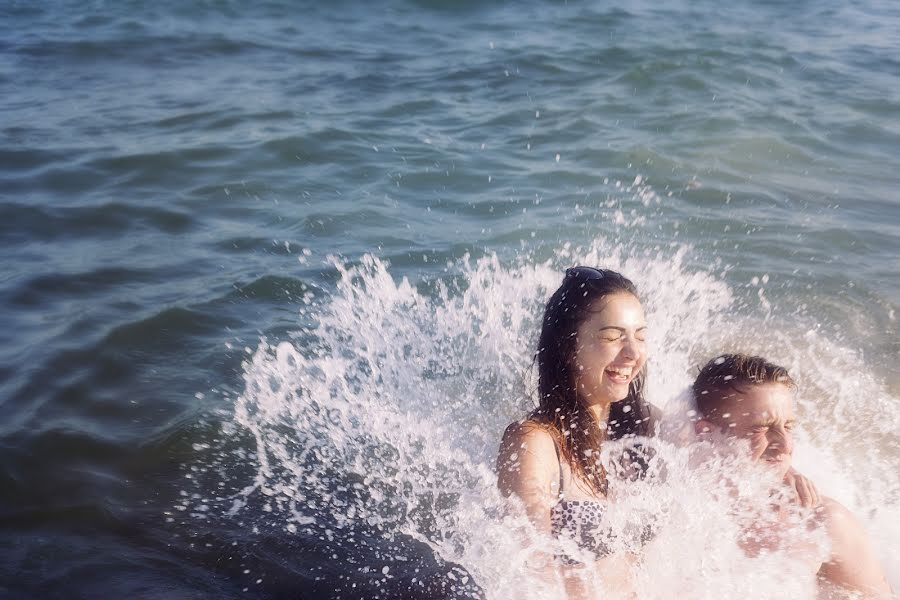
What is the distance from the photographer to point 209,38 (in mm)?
11711

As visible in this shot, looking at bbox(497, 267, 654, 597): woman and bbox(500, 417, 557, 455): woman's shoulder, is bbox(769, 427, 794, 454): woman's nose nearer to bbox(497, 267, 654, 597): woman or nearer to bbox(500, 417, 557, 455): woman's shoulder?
bbox(497, 267, 654, 597): woman

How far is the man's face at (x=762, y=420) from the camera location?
3652 mm

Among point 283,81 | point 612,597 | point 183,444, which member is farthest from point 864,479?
point 283,81

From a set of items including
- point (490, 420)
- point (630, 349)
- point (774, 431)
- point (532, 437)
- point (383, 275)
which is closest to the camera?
point (630, 349)

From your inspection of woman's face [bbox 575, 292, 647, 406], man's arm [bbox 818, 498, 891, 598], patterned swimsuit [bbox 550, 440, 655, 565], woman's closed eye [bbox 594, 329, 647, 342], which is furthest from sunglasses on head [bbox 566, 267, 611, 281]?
man's arm [bbox 818, 498, 891, 598]

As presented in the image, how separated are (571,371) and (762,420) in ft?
2.53

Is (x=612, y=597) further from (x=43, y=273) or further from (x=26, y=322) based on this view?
(x=43, y=273)

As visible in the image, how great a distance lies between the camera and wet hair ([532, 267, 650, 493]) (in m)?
3.54

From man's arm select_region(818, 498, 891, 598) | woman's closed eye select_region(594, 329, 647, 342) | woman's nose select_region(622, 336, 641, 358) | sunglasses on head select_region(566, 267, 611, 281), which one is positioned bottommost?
man's arm select_region(818, 498, 891, 598)

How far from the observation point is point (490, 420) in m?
5.10

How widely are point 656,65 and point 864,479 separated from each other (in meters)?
6.80

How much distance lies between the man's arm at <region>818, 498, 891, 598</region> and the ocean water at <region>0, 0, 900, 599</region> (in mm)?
237

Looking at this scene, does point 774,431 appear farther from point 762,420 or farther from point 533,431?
point 533,431

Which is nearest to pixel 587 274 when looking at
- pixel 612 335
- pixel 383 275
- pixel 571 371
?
pixel 612 335
